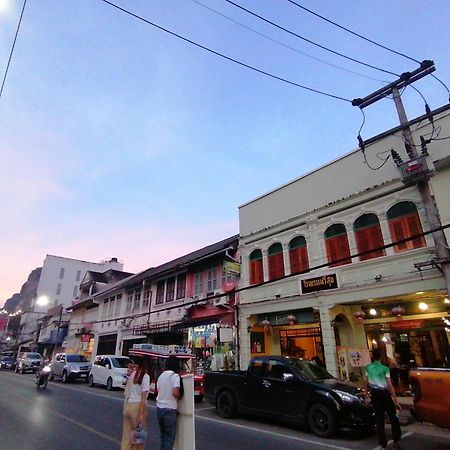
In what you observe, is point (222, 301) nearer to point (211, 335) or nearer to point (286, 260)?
point (211, 335)

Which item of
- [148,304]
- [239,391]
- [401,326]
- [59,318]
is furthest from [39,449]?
[59,318]

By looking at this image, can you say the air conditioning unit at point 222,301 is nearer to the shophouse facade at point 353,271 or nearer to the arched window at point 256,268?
the shophouse facade at point 353,271

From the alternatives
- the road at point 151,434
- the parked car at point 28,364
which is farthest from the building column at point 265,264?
the parked car at point 28,364

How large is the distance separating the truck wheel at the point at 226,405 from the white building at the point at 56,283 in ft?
173

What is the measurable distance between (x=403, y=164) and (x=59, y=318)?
45685 millimetres

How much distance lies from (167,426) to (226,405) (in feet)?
19.8

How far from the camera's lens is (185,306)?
71.1 ft

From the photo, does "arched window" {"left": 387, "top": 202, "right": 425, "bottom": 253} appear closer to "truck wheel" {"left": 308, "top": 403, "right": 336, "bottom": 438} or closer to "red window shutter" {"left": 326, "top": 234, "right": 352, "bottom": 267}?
"red window shutter" {"left": 326, "top": 234, "right": 352, "bottom": 267}

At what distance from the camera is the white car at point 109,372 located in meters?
17.6

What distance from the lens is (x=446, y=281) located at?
10812mm

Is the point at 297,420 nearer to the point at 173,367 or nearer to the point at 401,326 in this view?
the point at 173,367

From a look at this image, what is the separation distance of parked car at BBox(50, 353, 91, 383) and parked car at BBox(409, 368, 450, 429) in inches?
851

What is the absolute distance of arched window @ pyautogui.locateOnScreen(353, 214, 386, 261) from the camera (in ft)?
45.1

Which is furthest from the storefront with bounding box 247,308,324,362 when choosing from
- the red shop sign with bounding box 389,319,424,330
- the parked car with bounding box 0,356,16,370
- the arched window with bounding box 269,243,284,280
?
the parked car with bounding box 0,356,16,370
